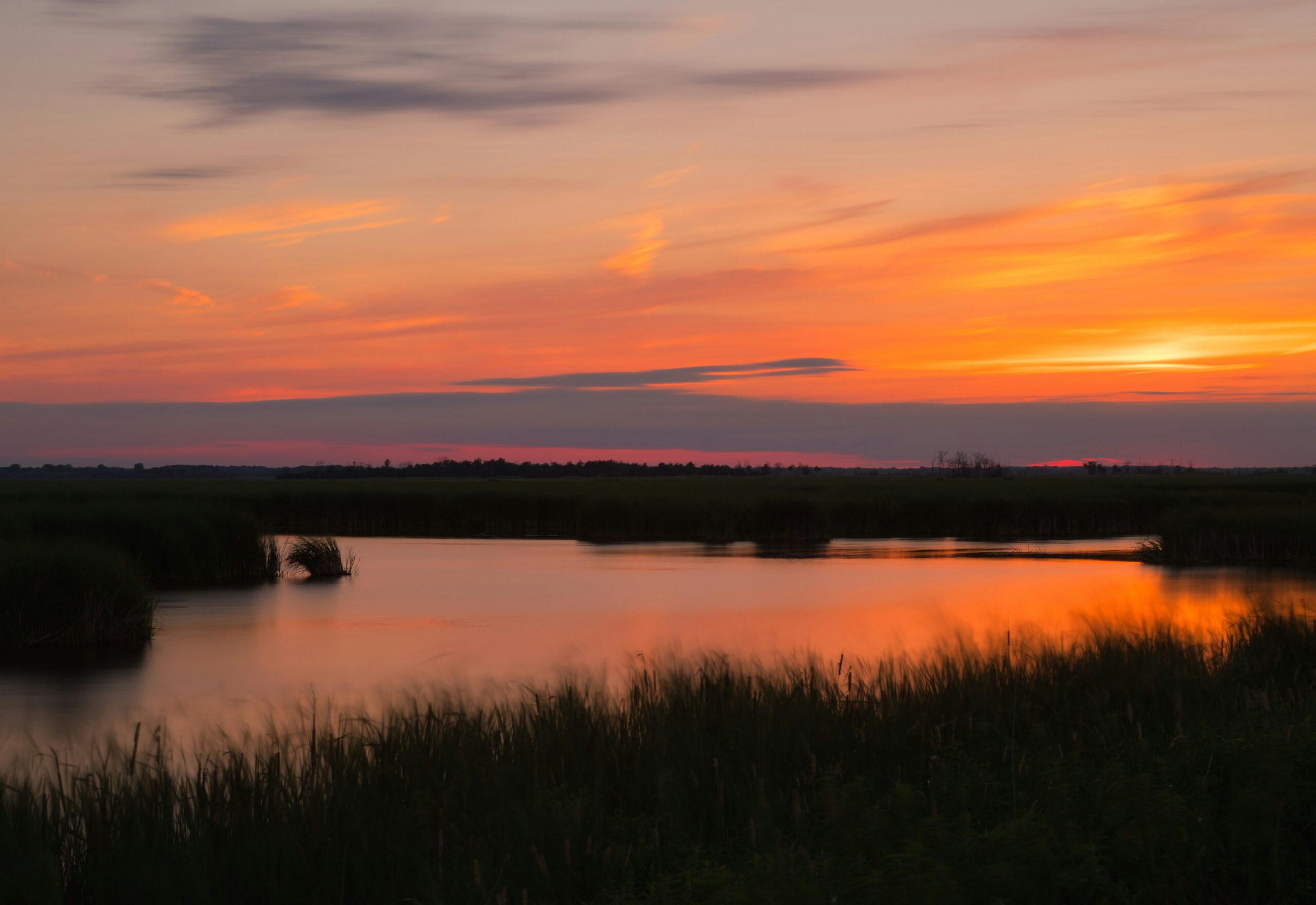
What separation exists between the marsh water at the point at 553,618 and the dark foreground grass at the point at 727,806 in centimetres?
220

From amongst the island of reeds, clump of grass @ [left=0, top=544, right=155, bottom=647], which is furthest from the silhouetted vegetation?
clump of grass @ [left=0, top=544, right=155, bottom=647]

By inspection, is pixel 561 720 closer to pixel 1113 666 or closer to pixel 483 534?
pixel 1113 666

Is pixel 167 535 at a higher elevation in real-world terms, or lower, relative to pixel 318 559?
higher

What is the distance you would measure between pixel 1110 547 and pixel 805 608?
706 inches

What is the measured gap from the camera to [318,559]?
26891 millimetres

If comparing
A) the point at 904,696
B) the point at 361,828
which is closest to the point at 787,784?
the point at 904,696

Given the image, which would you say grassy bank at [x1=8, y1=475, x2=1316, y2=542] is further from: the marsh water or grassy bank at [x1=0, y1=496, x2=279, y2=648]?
grassy bank at [x1=0, y1=496, x2=279, y2=648]

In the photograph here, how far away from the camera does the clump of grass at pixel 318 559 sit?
26.8 meters

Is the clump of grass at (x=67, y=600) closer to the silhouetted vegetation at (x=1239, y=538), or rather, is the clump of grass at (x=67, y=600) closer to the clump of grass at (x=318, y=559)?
the clump of grass at (x=318, y=559)

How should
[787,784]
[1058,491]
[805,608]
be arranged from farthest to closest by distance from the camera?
[1058,491], [805,608], [787,784]

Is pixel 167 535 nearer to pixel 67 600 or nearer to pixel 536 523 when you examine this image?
pixel 67 600

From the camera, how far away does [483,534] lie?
44531 millimetres

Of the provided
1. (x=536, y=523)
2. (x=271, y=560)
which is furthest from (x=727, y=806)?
(x=536, y=523)

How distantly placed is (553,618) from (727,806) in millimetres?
15328
